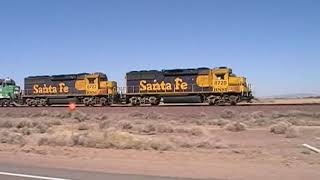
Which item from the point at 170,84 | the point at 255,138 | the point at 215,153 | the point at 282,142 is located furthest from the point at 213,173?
the point at 170,84

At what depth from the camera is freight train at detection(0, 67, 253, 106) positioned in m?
47.2

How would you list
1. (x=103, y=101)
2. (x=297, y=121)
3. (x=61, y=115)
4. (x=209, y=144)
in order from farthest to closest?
1. (x=103, y=101)
2. (x=61, y=115)
3. (x=297, y=121)
4. (x=209, y=144)

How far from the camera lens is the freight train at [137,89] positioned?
47156mm

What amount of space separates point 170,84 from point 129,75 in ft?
16.7

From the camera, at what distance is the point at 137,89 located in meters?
51.0

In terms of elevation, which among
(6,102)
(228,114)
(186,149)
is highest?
(6,102)

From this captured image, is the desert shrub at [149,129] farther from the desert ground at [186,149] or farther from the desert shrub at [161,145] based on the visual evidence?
the desert shrub at [161,145]

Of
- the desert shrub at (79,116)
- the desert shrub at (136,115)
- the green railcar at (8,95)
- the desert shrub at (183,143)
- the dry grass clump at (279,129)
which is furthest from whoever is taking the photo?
the green railcar at (8,95)

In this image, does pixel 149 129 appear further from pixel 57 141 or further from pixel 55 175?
pixel 55 175

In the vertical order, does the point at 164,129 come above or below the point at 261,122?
below

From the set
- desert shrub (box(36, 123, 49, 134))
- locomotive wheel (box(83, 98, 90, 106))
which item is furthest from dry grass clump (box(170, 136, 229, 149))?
locomotive wheel (box(83, 98, 90, 106))

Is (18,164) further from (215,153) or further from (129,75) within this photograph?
(129,75)

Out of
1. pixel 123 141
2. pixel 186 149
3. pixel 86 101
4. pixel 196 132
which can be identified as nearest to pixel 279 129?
pixel 196 132

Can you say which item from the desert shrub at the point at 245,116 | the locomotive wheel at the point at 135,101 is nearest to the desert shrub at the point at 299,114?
the desert shrub at the point at 245,116
